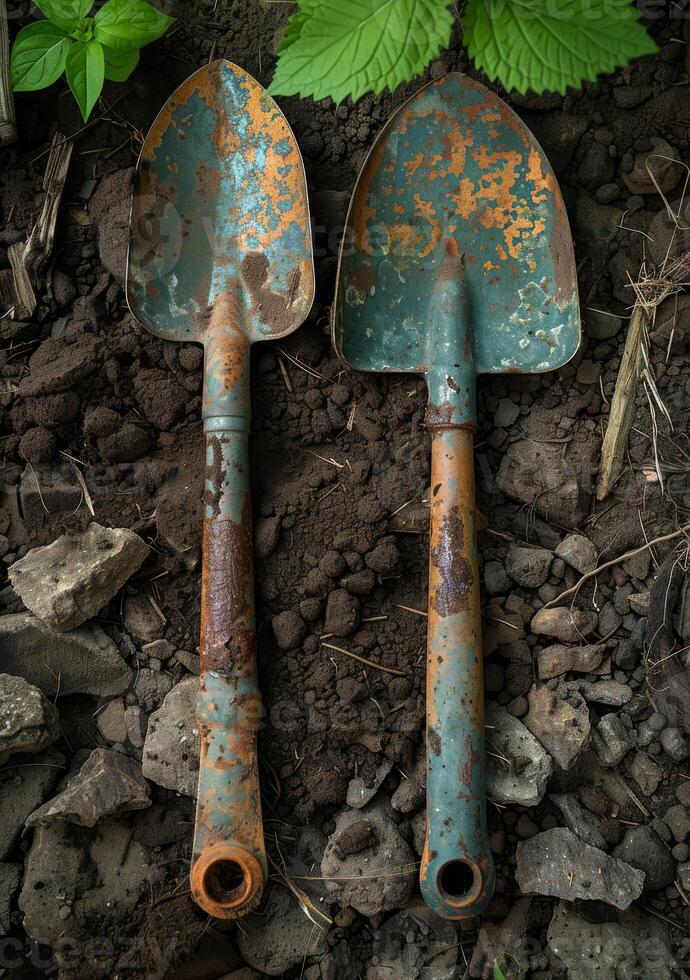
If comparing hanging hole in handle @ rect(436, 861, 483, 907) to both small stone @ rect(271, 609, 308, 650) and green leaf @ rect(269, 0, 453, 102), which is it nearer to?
small stone @ rect(271, 609, 308, 650)

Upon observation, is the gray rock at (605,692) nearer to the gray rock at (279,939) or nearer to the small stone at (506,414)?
the small stone at (506,414)

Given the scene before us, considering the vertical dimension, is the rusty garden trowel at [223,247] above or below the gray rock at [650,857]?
above

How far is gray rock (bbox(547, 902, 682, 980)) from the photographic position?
4.71 ft

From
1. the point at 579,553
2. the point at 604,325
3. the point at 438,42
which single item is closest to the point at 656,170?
the point at 604,325

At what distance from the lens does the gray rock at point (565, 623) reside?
1570mm

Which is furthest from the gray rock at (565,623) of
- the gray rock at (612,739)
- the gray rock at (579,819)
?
the gray rock at (579,819)

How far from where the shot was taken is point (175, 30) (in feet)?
5.54

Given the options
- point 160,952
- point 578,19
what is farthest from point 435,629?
point 578,19

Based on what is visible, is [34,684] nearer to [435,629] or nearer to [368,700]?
[368,700]

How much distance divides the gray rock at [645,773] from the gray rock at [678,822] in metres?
0.05

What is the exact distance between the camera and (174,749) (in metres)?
1.53

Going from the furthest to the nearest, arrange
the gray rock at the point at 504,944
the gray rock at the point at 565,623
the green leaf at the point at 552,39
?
the gray rock at the point at 565,623 → the gray rock at the point at 504,944 → the green leaf at the point at 552,39

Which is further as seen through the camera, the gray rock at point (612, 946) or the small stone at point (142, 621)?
the small stone at point (142, 621)

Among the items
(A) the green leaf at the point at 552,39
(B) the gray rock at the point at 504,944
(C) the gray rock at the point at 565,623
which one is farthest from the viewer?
(C) the gray rock at the point at 565,623
